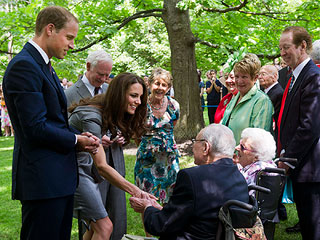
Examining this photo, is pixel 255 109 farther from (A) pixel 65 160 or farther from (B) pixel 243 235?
(A) pixel 65 160

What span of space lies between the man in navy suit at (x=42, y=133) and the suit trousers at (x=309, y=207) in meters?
2.10

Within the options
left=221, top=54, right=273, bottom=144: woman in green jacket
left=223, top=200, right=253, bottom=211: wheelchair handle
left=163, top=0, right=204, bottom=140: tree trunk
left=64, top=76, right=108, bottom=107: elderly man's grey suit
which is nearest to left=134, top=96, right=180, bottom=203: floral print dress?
left=221, top=54, right=273, bottom=144: woman in green jacket

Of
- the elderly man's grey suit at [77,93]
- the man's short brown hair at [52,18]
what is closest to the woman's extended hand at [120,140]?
the elderly man's grey suit at [77,93]

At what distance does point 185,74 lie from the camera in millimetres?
11297

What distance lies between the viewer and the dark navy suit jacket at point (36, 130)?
2.47 metres

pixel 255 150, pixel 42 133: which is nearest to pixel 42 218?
pixel 42 133

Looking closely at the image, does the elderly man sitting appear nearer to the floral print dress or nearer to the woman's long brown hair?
the woman's long brown hair

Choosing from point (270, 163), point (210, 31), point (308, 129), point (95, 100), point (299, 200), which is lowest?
point (299, 200)

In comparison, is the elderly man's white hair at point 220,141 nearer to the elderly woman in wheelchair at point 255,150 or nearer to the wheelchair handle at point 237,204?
the wheelchair handle at point 237,204

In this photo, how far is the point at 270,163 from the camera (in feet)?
12.6

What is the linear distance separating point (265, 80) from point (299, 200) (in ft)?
9.72

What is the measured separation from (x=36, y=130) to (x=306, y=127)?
94.3 inches

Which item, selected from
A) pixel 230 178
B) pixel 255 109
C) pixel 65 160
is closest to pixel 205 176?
pixel 230 178

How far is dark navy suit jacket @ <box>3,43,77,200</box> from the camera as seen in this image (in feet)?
8.10
